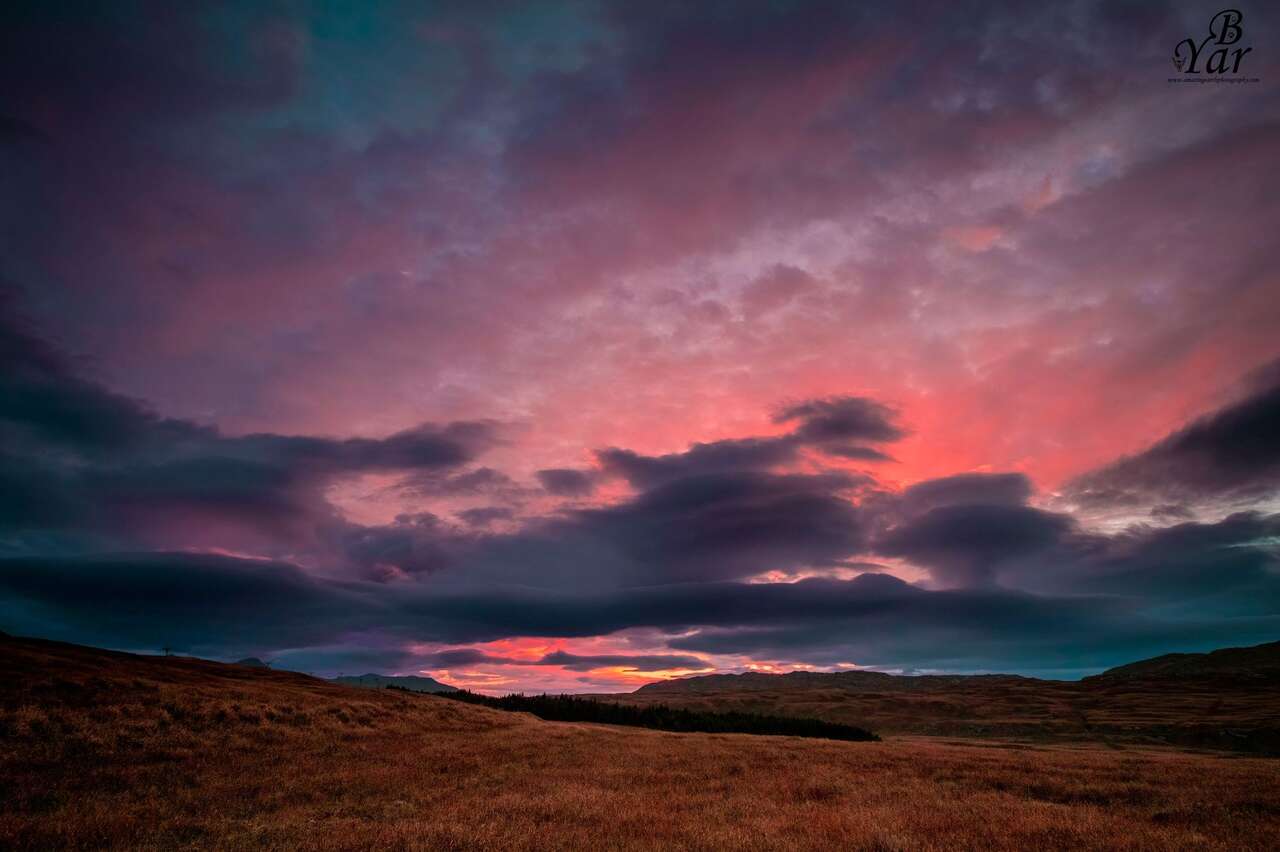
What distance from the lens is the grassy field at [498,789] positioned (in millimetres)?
16391

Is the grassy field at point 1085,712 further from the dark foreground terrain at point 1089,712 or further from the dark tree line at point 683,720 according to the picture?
the dark tree line at point 683,720

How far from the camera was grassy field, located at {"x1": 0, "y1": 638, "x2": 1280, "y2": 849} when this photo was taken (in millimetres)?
16391

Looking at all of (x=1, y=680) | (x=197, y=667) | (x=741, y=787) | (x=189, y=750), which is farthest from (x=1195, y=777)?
(x=197, y=667)

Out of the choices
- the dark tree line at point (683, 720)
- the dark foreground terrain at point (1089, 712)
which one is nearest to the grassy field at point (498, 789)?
the dark foreground terrain at point (1089, 712)

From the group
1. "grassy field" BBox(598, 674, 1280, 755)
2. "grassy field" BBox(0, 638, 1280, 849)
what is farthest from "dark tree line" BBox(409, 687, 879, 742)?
"grassy field" BBox(0, 638, 1280, 849)

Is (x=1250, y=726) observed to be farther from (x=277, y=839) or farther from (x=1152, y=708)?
(x=277, y=839)

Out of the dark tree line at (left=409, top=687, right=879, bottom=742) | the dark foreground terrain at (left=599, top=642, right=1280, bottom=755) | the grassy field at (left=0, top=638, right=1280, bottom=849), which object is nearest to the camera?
the grassy field at (left=0, top=638, right=1280, bottom=849)

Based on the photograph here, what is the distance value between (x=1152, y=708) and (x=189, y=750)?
151 m

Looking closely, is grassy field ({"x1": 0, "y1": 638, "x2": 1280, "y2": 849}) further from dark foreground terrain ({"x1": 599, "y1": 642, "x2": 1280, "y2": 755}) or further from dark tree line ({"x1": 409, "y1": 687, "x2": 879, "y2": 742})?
dark tree line ({"x1": 409, "y1": 687, "x2": 879, "y2": 742})

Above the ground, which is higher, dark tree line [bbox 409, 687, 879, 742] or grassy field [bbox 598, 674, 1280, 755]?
grassy field [bbox 598, 674, 1280, 755]

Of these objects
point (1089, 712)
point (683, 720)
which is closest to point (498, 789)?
point (683, 720)

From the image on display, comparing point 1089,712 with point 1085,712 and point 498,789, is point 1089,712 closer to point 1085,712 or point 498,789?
point 1085,712

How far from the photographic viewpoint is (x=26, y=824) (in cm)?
1645

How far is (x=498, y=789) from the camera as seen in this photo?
24.2 meters
